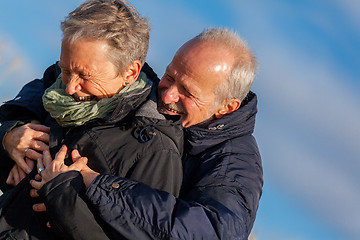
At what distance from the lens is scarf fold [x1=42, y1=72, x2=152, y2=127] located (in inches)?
137

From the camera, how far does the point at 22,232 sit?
10.7ft

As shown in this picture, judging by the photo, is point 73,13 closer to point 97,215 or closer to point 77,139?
point 77,139

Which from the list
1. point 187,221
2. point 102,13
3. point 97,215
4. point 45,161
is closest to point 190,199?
point 187,221

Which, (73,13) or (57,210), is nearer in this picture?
(57,210)

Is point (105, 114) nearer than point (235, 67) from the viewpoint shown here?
Yes

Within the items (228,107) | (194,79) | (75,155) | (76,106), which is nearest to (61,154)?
(75,155)

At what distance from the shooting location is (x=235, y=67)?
429 centimetres

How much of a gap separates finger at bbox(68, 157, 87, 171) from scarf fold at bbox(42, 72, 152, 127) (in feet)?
0.96

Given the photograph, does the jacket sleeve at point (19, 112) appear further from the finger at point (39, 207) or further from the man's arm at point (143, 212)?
the man's arm at point (143, 212)

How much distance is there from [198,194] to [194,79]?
1027 millimetres

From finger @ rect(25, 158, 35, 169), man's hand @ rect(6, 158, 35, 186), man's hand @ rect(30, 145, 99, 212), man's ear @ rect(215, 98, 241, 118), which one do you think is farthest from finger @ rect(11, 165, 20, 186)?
man's ear @ rect(215, 98, 241, 118)

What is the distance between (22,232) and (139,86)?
127 centimetres

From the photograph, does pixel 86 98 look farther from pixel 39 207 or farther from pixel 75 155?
pixel 39 207

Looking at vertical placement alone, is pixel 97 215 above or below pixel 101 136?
below
